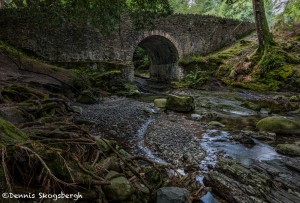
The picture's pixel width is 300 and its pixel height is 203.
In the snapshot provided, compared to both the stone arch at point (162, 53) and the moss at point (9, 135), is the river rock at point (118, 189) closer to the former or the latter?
the moss at point (9, 135)

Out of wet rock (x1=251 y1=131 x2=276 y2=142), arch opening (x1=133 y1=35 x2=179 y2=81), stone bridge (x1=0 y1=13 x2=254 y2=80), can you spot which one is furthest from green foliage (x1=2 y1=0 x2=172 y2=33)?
arch opening (x1=133 y1=35 x2=179 y2=81)

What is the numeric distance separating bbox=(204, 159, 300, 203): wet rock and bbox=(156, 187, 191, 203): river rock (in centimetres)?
74

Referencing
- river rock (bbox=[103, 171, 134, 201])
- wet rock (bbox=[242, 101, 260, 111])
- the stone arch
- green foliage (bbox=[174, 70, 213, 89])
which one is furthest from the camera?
the stone arch

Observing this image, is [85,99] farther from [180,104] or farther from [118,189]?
[118,189]

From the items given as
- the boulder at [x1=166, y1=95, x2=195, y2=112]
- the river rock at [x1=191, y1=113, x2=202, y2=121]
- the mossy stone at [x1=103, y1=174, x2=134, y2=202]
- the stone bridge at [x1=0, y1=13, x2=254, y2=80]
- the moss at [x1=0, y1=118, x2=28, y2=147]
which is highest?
the stone bridge at [x1=0, y1=13, x2=254, y2=80]

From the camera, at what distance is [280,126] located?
7.59 metres

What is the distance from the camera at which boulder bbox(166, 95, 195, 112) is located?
10617mm

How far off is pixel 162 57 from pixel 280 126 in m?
20.1

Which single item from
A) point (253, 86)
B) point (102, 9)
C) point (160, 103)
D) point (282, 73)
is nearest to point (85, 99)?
point (160, 103)

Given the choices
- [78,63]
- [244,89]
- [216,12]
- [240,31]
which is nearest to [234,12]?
[216,12]

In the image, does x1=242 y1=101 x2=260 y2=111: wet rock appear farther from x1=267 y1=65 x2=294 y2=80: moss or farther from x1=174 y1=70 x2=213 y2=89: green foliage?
x1=174 y1=70 x2=213 y2=89: green foliage

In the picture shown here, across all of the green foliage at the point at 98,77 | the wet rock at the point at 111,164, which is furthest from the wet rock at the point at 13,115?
the green foliage at the point at 98,77

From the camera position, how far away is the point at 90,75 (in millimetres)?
16453

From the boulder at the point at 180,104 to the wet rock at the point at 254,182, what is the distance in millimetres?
5828
